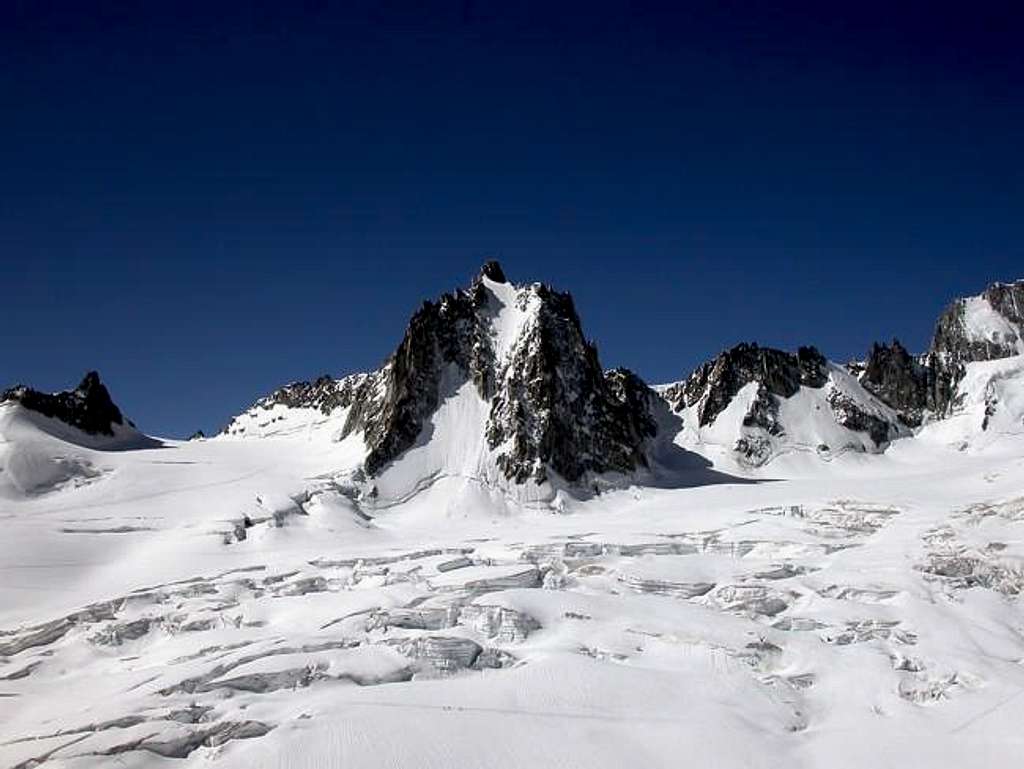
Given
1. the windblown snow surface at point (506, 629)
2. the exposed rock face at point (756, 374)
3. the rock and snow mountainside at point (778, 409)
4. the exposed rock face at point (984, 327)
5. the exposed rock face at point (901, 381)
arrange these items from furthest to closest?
the exposed rock face at point (984, 327)
the exposed rock face at point (901, 381)
the exposed rock face at point (756, 374)
the rock and snow mountainside at point (778, 409)
the windblown snow surface at point (506, 629)

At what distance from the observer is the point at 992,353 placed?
112 meters

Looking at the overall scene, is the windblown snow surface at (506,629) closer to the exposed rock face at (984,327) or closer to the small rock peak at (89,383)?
the small rock peak at (89,383)

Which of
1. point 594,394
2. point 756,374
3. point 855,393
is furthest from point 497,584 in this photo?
point 855,393

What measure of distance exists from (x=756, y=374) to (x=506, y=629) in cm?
7729

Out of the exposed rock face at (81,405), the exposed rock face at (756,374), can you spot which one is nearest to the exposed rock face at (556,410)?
the exposed rock face at (756,374)

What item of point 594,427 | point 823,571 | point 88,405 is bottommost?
point 823,571

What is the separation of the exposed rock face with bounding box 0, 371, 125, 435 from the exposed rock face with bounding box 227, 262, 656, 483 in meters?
27.0

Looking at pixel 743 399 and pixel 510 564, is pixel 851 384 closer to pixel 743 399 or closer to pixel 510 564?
pixel 743 399

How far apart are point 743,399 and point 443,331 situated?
42158mm

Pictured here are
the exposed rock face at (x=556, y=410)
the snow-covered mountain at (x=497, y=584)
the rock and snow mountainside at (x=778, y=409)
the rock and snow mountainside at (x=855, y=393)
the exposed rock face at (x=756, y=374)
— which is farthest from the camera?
the exposed rock face at (x=756, y=374)

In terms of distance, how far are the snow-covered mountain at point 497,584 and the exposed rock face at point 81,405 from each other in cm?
30

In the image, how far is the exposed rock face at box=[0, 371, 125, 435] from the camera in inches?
3054

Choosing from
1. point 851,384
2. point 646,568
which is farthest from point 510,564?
point 851,384

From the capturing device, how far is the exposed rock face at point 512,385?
231 ft
